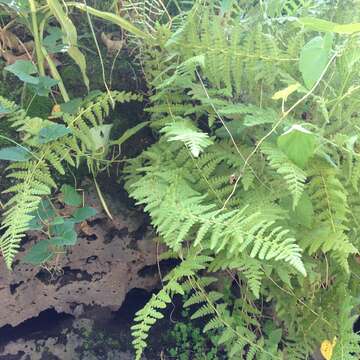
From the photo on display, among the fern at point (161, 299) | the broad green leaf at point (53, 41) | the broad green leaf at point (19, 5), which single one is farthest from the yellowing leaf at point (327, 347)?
the broad green leaf at point (19, 5)

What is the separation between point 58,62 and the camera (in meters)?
1.20

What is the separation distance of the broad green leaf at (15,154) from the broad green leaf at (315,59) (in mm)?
519

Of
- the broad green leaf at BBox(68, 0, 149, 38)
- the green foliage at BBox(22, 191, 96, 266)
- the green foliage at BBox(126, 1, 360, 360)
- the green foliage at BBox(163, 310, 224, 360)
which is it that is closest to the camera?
the green foliage at BBox(126, 1, 360, 360)

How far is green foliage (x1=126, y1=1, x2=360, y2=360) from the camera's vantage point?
0.88 meters

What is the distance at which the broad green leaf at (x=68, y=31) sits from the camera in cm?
105

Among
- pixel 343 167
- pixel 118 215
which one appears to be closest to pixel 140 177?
pixel 118 215

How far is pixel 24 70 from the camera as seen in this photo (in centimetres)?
102

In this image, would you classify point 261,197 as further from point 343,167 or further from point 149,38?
point 149,38

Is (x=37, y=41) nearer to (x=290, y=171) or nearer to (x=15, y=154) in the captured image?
(x=15, y=154)

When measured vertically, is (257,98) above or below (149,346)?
above

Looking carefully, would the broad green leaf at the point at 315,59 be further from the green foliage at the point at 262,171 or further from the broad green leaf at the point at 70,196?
the broad green leaf at the point at 70,196

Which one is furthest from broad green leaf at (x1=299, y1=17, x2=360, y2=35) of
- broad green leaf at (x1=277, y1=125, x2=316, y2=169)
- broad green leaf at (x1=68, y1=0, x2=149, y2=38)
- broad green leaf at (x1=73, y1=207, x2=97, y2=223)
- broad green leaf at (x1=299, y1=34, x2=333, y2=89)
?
broad green leaf at (x1=73, y1=207, x2=97, y2=223)

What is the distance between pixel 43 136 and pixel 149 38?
313mm

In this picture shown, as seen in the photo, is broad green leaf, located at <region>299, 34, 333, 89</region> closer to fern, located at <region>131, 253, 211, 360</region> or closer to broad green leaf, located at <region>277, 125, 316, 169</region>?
broad green leaf, located at <region>277, 125, 316, 169</region>
